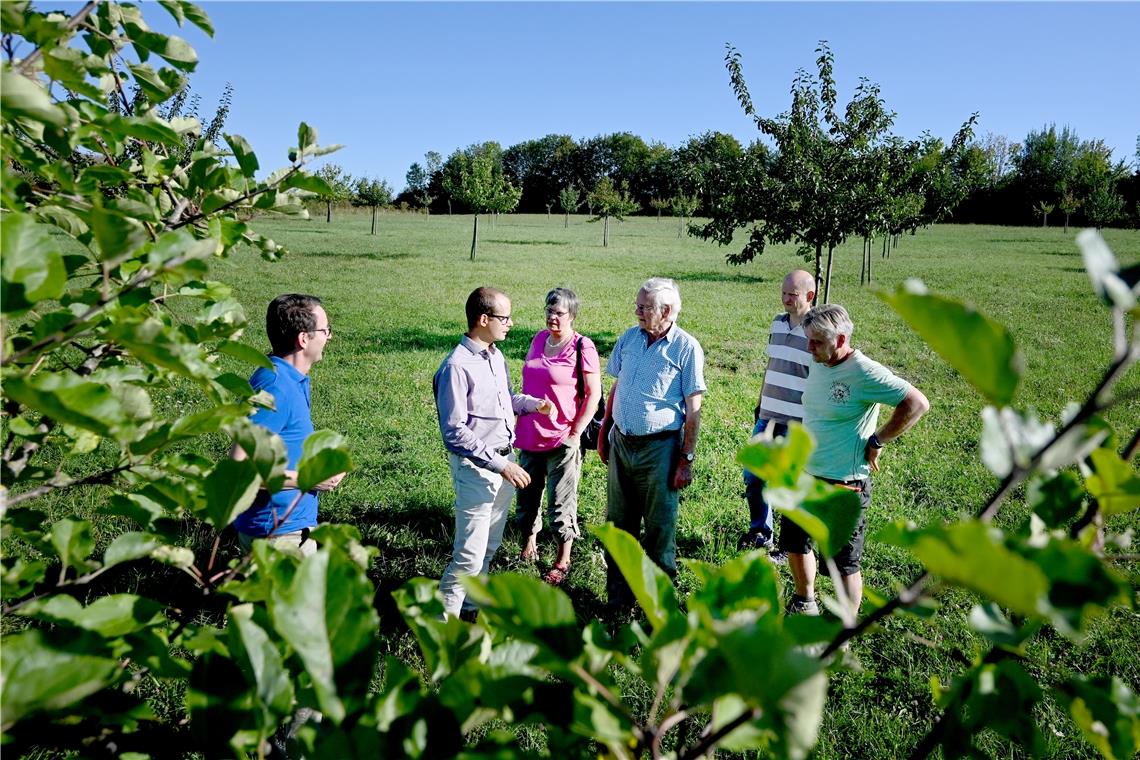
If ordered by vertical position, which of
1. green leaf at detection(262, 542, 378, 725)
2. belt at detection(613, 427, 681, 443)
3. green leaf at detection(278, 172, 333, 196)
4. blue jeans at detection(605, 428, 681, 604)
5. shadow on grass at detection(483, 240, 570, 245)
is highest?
shadow on grass at detection(483, 240, 570, 245)

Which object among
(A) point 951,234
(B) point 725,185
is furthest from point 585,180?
(B) point 725,185

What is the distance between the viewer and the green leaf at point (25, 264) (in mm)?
740

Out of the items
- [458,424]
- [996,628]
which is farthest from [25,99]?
[458,424]

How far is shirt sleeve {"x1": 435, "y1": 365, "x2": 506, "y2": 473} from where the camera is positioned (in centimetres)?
370

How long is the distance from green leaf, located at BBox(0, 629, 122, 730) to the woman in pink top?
406cm

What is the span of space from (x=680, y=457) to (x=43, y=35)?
368cm

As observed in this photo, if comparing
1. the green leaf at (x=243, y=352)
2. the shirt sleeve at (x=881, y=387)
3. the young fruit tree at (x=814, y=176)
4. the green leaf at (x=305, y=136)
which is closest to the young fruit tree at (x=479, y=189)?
the young fruit tree at (x=814, y=176)

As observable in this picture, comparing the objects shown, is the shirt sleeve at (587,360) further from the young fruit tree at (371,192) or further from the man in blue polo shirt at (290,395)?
the young fruit tree at (371,192)

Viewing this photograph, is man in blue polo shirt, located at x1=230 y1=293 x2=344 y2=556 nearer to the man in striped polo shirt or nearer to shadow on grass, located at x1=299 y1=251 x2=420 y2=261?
the man in striped polo shirt

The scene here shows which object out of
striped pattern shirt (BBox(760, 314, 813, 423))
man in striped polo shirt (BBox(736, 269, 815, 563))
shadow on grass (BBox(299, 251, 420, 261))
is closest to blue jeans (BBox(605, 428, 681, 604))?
man in striped polo shirt (BBox(736, 269, 815, 563))

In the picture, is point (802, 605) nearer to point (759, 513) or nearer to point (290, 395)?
point (759, 513)

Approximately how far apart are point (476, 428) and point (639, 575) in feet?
10.4

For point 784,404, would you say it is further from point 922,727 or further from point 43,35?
point 43,35

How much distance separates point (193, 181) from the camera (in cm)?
127
